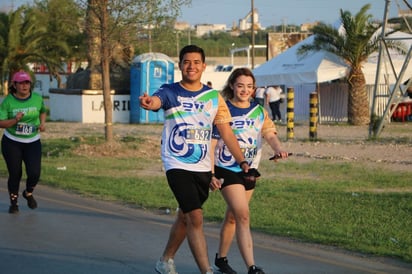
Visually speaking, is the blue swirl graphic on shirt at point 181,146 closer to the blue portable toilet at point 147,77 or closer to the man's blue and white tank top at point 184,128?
the man's blue and white tank top at point 184,128

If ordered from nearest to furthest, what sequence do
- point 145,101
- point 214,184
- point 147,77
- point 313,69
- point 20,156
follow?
point 145,101 < point 214,184 < point 20,156 < point 147,77 < point 313,69

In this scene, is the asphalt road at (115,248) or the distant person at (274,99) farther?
the distant person at (274,99)

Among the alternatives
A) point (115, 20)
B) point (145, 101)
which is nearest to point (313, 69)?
point (115, 20)

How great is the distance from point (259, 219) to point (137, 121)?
908 inches

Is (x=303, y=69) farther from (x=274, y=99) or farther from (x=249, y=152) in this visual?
(x=249, y=152)

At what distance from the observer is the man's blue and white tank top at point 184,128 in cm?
702

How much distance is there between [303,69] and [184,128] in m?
28.8

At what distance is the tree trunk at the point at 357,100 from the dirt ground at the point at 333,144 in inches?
53.9

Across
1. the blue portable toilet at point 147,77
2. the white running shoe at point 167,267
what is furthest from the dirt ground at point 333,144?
the white running shoe at point 167,267

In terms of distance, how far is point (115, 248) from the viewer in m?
9.02

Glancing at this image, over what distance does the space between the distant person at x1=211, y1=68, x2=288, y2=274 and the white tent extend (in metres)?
27.0

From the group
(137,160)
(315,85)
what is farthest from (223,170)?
(315,85)

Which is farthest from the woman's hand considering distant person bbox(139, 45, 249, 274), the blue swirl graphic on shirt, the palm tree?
the palm tree

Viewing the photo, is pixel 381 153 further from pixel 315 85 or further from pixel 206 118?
pixel 315 85
